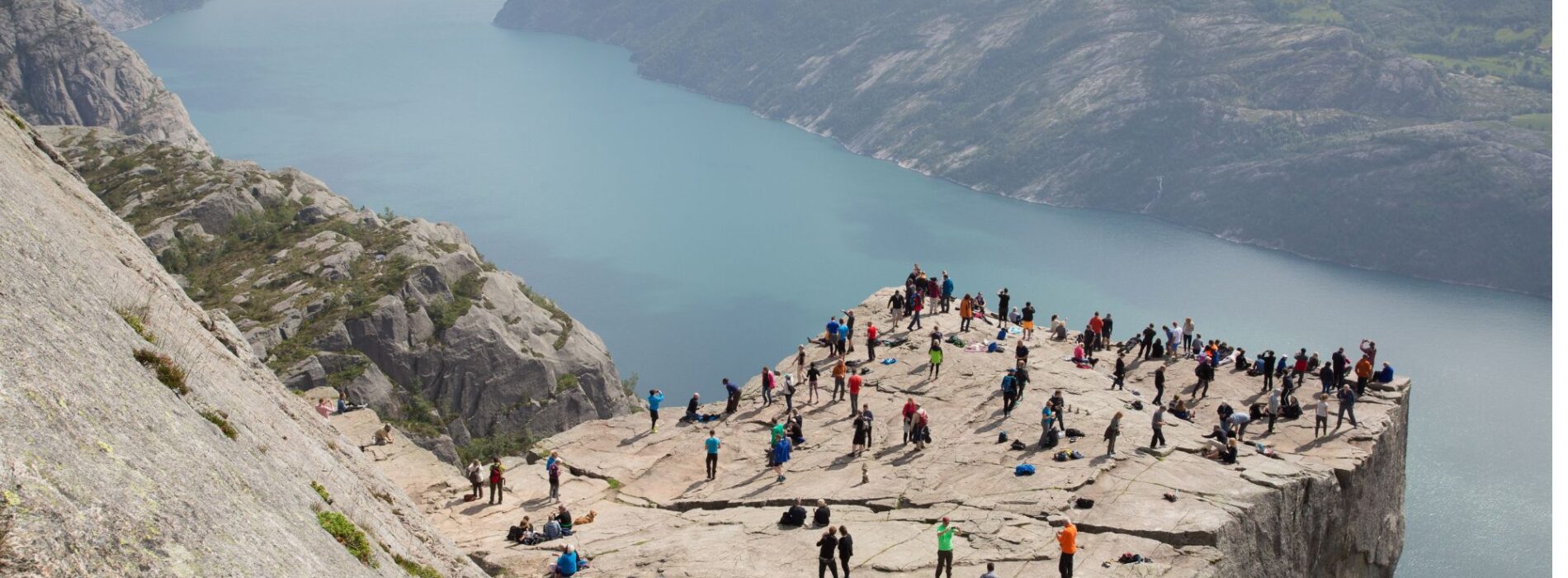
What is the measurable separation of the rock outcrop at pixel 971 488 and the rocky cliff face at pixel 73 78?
9908 cm

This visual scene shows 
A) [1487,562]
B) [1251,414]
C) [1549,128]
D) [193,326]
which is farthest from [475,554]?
[1549,128]

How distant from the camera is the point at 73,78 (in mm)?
130250

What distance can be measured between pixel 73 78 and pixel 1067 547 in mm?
131933

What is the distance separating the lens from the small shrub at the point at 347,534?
23844 millimetres

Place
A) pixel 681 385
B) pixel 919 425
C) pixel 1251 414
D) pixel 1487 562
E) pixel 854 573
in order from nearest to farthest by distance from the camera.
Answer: pixel 854 573
pixel 919 425
pixel 1251 414
pixel 1487 562
pixel 681 385

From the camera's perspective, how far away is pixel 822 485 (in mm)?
41469

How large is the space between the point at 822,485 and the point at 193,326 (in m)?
20.3

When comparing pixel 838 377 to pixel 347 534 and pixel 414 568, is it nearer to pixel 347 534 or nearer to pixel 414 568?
pixel 414 568

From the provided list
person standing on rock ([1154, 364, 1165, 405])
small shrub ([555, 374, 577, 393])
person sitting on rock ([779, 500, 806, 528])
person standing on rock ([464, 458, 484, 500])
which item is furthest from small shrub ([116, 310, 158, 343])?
small shrub ([555, 374, 577, 393])

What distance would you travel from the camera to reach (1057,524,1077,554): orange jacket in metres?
32.6

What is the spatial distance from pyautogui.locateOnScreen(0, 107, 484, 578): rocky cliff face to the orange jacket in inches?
622

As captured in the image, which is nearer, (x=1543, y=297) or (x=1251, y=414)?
(x=1251, y=414)

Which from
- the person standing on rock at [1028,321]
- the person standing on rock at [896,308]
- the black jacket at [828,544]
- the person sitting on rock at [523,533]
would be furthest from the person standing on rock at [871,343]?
the black jacket at [828,544]

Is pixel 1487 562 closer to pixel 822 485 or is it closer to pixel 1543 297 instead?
pixel 822 485
